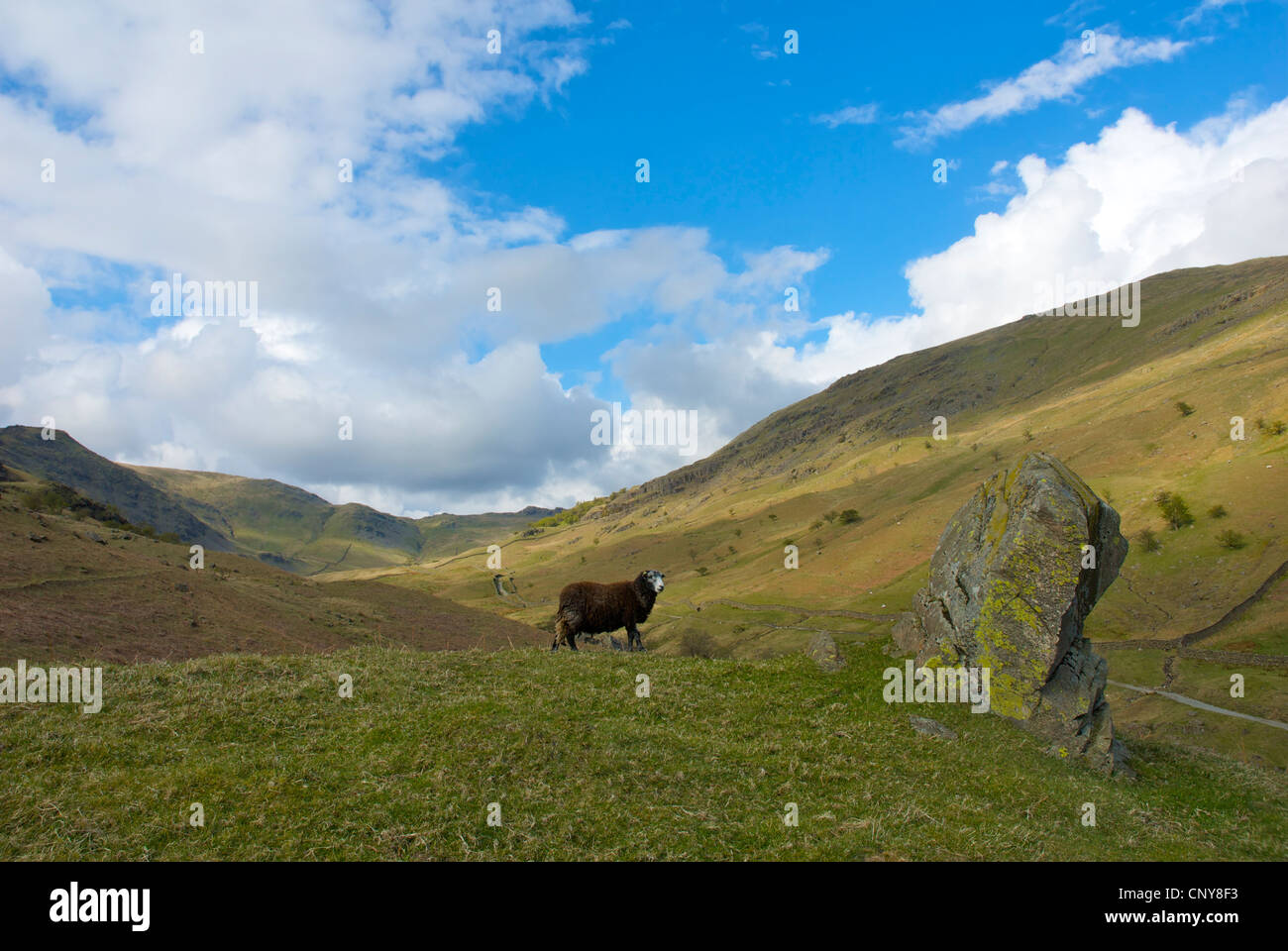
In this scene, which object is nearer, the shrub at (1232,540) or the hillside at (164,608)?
the hillside at (164,608)

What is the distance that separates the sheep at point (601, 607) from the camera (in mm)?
20297

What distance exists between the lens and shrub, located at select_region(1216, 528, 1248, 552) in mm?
47719

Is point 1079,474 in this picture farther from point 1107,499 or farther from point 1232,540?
point 1107,499

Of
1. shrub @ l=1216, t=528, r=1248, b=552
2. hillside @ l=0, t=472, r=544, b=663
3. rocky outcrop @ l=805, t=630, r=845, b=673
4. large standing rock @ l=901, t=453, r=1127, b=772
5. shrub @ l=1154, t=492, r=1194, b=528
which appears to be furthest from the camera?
shrub @ l=1154, t=492, r=1194, b=528

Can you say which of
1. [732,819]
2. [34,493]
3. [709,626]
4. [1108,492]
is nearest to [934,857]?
[732,819]

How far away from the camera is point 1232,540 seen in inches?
1889

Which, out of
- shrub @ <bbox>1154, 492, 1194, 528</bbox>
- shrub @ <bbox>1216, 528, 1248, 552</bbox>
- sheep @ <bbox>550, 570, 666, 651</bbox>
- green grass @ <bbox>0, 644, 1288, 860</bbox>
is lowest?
green grass @ <bbox>0, 644, 1288, 860</bbox>

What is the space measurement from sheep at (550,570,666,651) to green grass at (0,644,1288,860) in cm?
433

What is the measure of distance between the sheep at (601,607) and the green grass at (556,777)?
433cm

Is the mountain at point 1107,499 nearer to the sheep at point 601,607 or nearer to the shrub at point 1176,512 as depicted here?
the shrub at point 1176,512

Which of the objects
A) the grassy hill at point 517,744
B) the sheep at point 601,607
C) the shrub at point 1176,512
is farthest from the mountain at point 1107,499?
the sheep at point 601,607

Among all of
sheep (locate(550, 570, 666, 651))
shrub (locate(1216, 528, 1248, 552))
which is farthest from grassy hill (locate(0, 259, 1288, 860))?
shrub (locate(1216, 528, 1248, 552))

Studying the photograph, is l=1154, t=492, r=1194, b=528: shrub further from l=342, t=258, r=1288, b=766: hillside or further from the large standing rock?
the large standing rock
